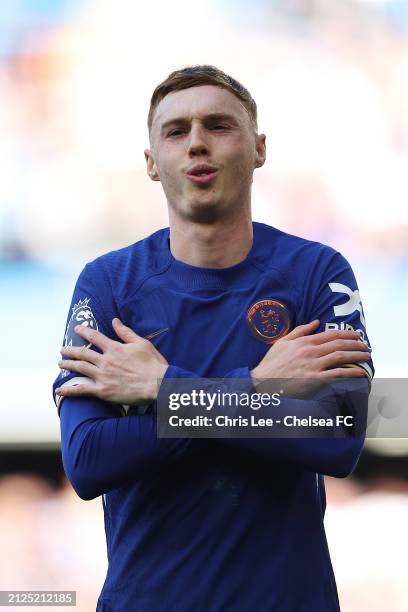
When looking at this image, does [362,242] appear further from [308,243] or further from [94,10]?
[308,243]

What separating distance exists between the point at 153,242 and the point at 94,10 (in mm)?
4224

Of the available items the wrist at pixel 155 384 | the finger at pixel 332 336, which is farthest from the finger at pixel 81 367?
the finger at pixel 332 336

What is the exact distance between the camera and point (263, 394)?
81.7 inches

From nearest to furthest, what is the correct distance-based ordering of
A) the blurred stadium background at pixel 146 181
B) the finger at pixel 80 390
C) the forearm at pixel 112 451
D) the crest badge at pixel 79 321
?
the forearm at pixel 112 451 < the finger at pixel 80 390 < the crest badge at pixel 79 321 < the blurred stadium background at pixel 146 181

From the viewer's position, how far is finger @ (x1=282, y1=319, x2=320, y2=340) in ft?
7.09

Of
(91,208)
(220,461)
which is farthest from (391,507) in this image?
(220,461)

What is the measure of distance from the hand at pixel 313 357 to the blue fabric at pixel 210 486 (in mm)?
52

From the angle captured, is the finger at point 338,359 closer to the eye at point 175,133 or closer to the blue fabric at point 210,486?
the blue fabric at point 210,486

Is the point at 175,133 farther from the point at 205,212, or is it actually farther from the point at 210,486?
the point at 210,486

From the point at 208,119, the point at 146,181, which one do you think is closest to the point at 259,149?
the point at 208,119

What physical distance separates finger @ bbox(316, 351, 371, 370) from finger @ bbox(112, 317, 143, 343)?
382 millimetres

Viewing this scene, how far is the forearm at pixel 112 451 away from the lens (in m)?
2.01

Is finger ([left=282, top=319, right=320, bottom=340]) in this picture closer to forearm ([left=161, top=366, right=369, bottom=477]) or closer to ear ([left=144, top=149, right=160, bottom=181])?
forearm ([left=161, top=366, right=369, bottom=477])

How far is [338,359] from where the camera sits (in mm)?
2133
